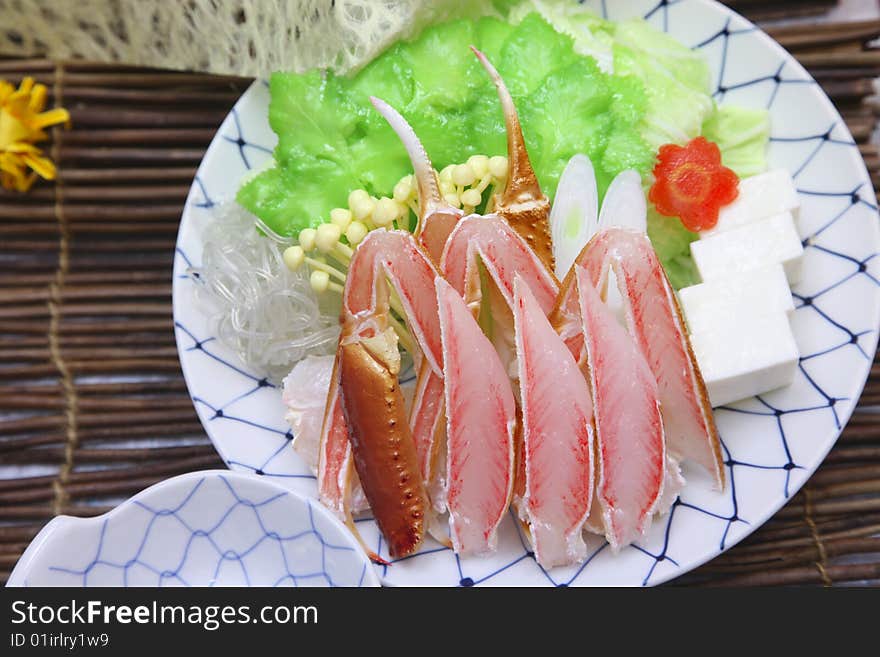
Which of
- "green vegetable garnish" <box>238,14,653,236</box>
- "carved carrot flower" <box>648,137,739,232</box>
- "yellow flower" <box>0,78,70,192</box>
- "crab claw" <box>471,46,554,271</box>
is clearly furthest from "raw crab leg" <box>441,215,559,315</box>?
"yellow flower" <box>0,78,70,192</box>

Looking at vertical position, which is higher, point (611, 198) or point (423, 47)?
point (423, 47)

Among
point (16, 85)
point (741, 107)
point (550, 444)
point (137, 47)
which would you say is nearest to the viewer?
point (550, 444)

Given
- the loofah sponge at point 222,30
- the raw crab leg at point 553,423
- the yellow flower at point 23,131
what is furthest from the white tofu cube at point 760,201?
the yellow flower at point 23,131

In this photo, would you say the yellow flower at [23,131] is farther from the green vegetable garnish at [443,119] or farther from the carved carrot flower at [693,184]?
the carved carrot flower at [693,184]

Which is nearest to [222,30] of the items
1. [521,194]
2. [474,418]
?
[521,194]

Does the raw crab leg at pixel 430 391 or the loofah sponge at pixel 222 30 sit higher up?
the loofah sponge at pixel 222 30

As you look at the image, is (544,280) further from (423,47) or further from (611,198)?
(423,47)

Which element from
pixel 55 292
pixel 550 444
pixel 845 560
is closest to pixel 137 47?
pixel 55 292
